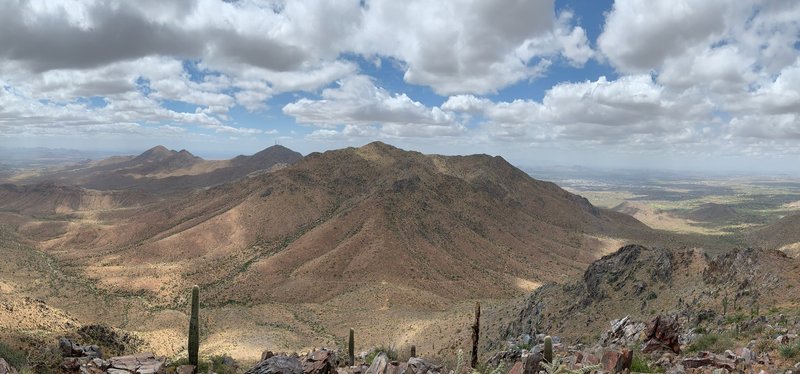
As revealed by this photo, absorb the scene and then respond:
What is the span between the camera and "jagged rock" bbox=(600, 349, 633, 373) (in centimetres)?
1401

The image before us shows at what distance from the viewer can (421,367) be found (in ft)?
54.0

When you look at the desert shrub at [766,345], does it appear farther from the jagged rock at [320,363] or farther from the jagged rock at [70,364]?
the jagged rock at [70,364]

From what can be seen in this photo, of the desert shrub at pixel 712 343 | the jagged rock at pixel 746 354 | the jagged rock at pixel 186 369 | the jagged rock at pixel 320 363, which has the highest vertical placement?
the jagged rock at pixel 746 354

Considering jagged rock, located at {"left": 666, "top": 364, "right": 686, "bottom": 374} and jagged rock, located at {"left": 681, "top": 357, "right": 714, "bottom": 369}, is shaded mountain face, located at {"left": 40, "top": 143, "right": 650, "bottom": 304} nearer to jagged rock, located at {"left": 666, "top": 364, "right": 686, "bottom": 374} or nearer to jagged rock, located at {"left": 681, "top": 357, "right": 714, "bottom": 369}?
jagged rock, located at {"left": 681, "top": 357, "right": 714, "bottom": 369}

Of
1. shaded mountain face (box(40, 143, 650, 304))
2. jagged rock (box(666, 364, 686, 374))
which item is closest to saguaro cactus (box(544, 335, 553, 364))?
jagged rock (box(666, 364, 686, 374))

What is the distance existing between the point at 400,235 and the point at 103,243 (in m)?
64.6

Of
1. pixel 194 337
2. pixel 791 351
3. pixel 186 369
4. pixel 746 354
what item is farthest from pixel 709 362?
pixel 194 337

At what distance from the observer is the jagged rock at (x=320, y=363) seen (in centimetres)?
1653

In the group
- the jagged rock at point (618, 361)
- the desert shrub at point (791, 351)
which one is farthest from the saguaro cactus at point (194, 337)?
the desert shrub at point (791, 351)

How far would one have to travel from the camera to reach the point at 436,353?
120 ft

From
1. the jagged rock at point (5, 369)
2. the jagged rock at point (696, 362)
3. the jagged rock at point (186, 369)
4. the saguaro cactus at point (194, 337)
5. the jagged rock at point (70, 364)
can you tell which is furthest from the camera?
the saguaro cactus at point (194, 337)

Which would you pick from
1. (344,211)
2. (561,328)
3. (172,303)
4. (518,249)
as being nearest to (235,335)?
(172,303)

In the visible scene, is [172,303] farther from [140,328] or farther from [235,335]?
[235,335]

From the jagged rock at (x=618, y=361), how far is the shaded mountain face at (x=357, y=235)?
51235mm
